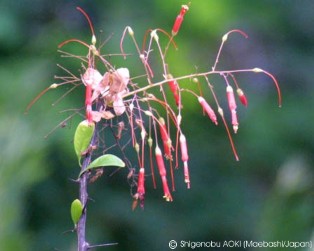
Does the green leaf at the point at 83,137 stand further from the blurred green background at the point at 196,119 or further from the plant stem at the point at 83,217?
the blurred green background at the point at 196,119

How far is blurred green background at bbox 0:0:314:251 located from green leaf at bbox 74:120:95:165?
164cm

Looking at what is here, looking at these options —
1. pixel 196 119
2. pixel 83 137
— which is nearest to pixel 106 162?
pixel 83 137

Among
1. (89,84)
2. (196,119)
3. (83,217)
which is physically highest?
(89,84)

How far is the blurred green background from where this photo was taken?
324cm

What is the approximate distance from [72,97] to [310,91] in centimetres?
108

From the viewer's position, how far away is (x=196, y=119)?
136 inches

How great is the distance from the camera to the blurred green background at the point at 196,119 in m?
3.24

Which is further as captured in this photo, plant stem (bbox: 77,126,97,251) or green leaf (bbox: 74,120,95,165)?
green leaf (bbox: 74,120,95,165)

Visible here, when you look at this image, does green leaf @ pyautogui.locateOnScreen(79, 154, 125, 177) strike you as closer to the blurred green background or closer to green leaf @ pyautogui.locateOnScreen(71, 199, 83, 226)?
green leaf @ pyautogui.locateOnScreen(71, 199, 83, 226)

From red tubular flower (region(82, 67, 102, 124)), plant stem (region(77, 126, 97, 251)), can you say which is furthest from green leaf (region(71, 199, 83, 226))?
red tubular flower (region(82, 67, 102, 124))

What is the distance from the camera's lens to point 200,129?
11.5 ft

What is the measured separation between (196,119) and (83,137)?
2309 mm

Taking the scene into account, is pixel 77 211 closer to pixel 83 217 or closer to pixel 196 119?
pixel 83 217

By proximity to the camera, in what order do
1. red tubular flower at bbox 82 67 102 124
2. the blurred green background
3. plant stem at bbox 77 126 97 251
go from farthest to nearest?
1. the blurred green background
2. red tubular flower at bbox 82 67 102 124
3. plant stem at bbox 77 126 97 251
